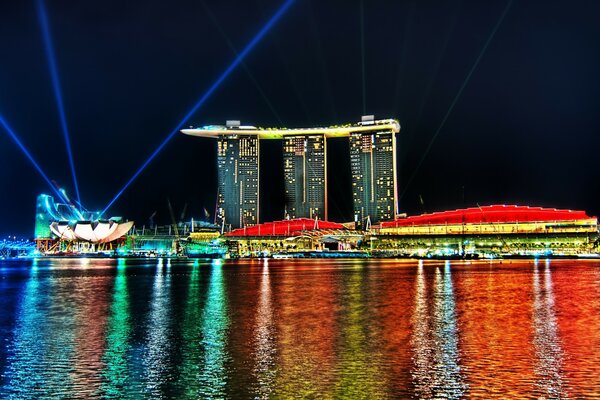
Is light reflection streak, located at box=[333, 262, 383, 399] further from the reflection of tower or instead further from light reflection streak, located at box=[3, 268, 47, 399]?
the reflection of tower

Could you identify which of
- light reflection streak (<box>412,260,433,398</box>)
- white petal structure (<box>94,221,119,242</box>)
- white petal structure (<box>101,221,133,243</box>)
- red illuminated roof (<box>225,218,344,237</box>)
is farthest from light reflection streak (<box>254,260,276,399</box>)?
white petal structure (<box>101,221,133,243</box>)

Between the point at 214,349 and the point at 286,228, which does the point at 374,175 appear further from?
the point at 214,349

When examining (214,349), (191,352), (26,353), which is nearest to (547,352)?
(214,349)

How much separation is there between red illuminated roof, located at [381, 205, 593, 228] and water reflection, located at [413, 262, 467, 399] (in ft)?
359

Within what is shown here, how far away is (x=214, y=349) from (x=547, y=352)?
36.0 ft

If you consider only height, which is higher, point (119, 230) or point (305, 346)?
point (119, 230)

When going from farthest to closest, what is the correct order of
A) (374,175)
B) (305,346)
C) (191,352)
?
(374,175)
(305,346)
(191,352)

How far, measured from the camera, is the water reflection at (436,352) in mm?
15984

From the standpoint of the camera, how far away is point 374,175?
638ft

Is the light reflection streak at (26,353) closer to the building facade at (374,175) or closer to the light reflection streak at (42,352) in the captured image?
the light reflection streak at (42,352)

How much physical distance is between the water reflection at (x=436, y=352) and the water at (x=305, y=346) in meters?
0.05

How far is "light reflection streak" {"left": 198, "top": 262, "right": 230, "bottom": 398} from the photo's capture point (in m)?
16.3

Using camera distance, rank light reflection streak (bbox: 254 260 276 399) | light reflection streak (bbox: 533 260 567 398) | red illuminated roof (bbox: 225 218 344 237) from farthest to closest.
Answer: red illuminated roof (bbox: 225 218 344 237) → light reflection streak (bbox: 254 260 276 399) → light reflection streak (bbox: 533 260 567 398)

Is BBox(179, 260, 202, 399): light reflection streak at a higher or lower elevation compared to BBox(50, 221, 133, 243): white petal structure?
lower
